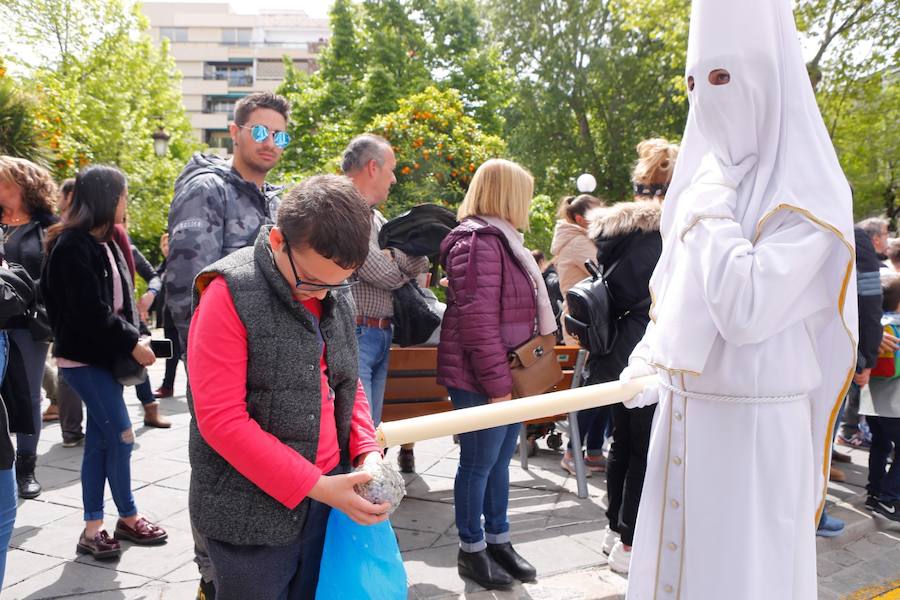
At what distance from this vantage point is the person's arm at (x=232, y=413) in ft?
5.36

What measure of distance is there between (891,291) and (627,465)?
9.45 feet

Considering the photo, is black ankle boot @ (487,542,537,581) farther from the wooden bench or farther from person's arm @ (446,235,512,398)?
the wooden bench

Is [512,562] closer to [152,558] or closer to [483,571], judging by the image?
[483,571]

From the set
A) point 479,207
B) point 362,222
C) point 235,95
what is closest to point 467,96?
point 479,207

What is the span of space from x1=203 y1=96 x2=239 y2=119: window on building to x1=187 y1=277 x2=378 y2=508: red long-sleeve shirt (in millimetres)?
81578

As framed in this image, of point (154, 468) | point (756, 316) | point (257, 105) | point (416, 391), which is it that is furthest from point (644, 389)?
point (154, 468)

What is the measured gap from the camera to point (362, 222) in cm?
169

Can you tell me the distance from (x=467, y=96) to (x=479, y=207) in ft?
71.8

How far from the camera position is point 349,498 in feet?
5.41

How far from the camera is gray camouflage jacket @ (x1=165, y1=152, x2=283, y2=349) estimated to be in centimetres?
291

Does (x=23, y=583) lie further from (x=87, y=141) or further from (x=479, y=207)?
(x=87, y=141)

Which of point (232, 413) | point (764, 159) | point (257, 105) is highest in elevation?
point (257, 105)

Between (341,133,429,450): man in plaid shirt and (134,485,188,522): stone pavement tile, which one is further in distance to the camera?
(134,485,188,522): stone pavement tile

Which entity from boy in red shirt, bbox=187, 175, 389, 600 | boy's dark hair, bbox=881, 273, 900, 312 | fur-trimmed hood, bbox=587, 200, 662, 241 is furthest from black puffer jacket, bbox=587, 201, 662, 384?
boy's dark hair, bbox=881, 273, 900, 312
